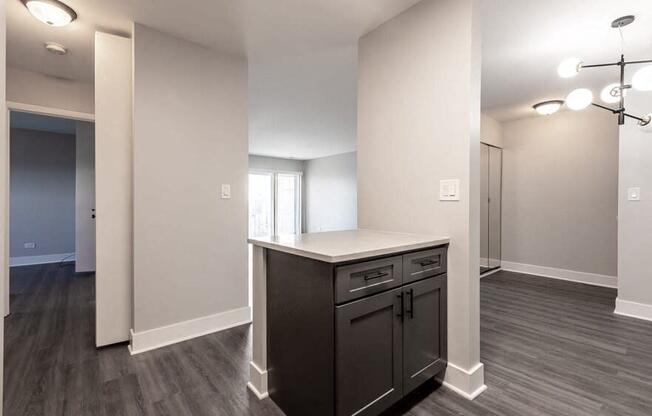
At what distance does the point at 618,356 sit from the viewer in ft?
7.41

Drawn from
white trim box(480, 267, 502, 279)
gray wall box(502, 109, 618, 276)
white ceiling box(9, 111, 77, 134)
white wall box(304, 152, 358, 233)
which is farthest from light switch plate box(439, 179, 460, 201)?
white wall box(304, 152, 358, 233)

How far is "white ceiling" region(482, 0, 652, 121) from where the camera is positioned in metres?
2.19

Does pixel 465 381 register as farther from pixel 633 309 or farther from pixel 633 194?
pixel 633 194

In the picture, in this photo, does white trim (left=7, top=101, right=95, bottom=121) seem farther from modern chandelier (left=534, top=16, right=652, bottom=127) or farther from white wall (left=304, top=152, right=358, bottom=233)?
white wall (left=304, top=152, right=358, bottom=233)

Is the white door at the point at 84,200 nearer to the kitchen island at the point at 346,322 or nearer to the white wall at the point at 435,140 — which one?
the kitchen island at the point at 346,322

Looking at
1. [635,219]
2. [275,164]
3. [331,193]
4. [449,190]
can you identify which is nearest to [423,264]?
[449,190]

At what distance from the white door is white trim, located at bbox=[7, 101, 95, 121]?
1.78 metres

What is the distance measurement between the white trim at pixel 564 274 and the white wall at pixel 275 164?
6.36 metres

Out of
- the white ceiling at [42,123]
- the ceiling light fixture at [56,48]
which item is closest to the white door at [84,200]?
the white ceiling at [42,123]

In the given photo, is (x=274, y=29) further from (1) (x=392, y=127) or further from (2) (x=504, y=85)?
(2) (x=504, y=85)

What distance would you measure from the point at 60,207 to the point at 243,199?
204 inches

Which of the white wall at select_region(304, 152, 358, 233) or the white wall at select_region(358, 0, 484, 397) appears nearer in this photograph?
the white wall at select_region(358, 0, 484, 397)

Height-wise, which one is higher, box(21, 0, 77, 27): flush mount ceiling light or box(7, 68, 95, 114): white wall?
box(21, 0, 77, 27): flush mount ceiling light

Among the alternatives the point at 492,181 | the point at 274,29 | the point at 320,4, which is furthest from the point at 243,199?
the point at 492,181
